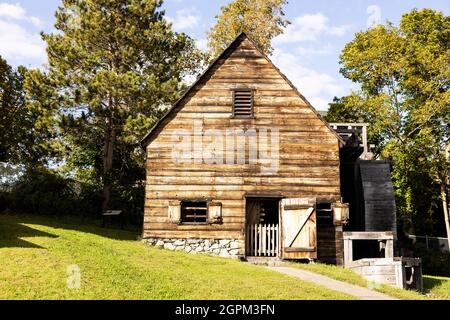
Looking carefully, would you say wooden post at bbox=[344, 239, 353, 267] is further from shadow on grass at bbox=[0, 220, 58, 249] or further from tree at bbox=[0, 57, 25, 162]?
tree at bbox=[0, 57, 25, 162]

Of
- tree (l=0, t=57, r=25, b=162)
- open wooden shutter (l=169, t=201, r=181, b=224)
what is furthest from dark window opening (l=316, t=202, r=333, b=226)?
tree (l=0, t=57, r=25, b=162)

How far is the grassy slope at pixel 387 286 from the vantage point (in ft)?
44.0

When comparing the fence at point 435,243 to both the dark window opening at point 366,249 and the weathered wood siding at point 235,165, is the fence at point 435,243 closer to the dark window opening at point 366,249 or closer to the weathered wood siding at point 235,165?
the dark window opening at point 366,249

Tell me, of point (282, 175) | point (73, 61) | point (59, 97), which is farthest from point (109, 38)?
point (282, 175)

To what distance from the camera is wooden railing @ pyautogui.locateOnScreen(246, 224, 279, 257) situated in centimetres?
1883

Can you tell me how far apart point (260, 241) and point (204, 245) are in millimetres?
2310

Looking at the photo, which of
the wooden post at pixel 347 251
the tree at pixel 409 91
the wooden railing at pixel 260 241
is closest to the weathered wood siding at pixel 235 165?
the wooden railing at pixel 260 241

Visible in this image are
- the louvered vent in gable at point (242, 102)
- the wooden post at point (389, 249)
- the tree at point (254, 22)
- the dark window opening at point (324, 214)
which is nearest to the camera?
the wooden post at point (389, 249)

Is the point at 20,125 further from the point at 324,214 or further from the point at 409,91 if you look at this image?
the point at 409,91

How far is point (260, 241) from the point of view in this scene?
62.2 ft

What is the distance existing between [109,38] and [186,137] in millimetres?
12736

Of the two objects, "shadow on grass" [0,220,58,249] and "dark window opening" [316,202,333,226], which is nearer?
"shadow on grass" [0,220,58,249]

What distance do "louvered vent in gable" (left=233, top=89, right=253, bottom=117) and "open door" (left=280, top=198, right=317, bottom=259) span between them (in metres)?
4.27

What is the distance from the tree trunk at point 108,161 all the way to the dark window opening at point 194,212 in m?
10.5
